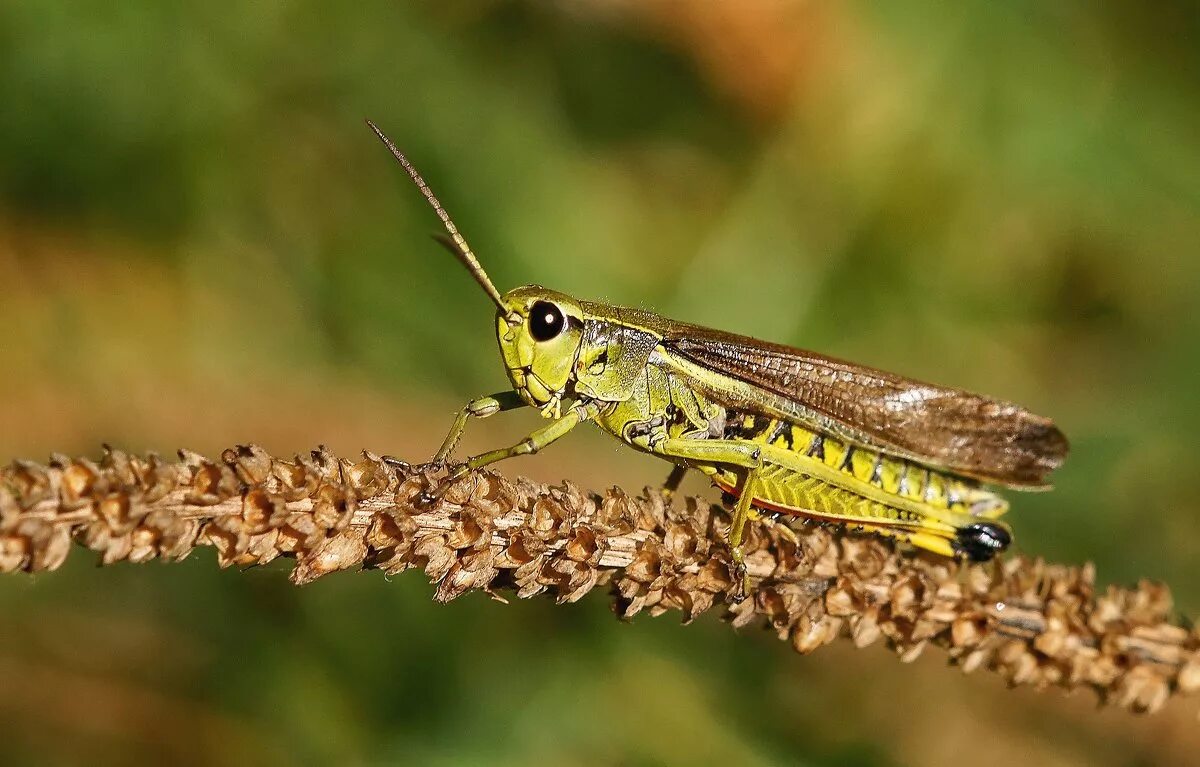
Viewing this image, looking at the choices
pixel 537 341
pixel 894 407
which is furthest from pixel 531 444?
pixel 894 407

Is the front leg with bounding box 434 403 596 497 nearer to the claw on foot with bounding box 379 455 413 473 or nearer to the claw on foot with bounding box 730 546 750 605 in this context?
the claw on foot with bounding box 379 455 413 473

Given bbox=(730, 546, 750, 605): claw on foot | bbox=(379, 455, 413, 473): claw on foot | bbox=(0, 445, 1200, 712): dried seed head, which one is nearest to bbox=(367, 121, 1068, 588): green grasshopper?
bbox=(0, 445, 1200, 712): dried seed head

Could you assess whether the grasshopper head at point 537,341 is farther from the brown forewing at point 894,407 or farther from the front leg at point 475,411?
the brown forewing at point 894,407

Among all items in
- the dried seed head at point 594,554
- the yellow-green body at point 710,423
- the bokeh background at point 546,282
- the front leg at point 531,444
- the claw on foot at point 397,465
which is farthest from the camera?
the bokeh background at point 546,282

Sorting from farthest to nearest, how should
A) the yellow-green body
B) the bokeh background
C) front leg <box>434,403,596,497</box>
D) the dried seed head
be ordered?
the bokeh background < the yellow-green body < front leg <box>434,403,596,497</box> < the dried seed head

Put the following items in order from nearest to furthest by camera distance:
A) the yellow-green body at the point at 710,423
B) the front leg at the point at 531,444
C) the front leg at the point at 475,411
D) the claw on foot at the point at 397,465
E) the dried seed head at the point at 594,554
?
the dried seed head at the point at 594,554 → the claw on foot at the point at 397,465 → the front leg at the point at 531,444 → the front leg at the point at 475,411 → the yellow-green body at the point at 710,423

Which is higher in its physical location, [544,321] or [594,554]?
[544,321]

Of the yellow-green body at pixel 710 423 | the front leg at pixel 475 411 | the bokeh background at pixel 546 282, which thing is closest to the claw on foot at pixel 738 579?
the yellow-green body at pixel 710 423

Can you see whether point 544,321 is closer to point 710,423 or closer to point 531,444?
point 531,444
